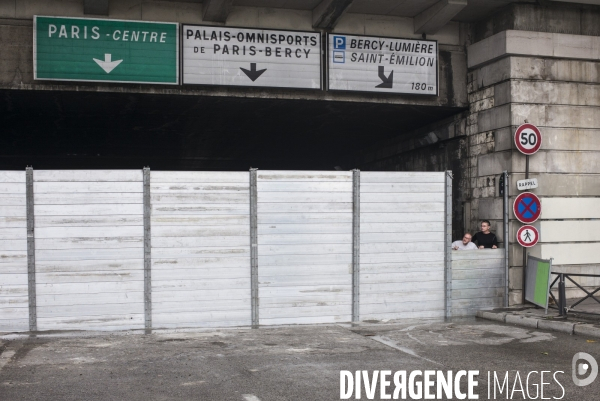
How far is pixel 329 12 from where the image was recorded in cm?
1320

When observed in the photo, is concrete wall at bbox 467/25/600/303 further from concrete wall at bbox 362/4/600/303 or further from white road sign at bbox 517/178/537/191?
white road sign at bbox 517/178/537/191

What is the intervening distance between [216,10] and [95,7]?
89.4 inches

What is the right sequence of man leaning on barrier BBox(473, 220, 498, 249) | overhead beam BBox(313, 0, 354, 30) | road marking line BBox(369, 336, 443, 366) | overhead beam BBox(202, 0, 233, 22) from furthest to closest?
1. man leaning on barrier BBox(473, 220, 498, 249)
2. overhead beam BBox(313, 0, 354, 30)
3. overhead beam BBox(202, 0, 233, 22)
4. road marking line BBox(369, 336, 443, 366)

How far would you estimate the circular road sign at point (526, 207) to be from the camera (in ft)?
43.3

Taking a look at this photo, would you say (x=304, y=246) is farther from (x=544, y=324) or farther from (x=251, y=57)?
(x=544, y=324)

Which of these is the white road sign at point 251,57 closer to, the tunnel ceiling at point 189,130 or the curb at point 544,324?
the tunnel ceiling at point 189,130

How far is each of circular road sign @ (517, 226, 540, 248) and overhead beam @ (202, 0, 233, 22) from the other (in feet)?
23.6

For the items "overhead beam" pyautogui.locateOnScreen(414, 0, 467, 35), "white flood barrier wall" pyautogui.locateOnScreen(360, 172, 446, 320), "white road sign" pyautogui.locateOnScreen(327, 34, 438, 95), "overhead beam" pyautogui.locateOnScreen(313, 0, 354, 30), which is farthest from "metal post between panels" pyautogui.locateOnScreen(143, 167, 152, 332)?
"overhead beam" pyautogui.locateOnScreen(414, 0, 467, 35)

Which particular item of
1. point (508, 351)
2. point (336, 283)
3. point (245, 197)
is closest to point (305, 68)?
point (245, 197)

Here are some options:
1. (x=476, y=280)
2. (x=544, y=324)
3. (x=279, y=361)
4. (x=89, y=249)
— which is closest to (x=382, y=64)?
(x=476, y=280)

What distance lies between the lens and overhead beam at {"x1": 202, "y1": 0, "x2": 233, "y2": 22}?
12633 mm

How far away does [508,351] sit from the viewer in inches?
368

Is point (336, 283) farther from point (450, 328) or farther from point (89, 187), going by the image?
point (89, 187)

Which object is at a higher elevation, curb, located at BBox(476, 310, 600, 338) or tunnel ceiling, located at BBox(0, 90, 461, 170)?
tunnel ceiling, located at BBox(0, 90, 461, 170)
